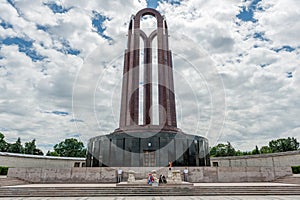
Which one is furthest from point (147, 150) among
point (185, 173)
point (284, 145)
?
point (284, 145)

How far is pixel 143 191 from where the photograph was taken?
11125 mm

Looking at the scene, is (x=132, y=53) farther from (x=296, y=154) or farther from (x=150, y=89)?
(x=296, y=154)

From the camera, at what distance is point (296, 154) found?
22.0 m

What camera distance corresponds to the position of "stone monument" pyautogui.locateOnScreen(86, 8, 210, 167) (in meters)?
18.7

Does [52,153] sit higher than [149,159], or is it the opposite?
[52,153]

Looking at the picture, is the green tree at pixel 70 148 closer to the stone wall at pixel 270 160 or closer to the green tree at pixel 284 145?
the stone wall at pixel 270 160

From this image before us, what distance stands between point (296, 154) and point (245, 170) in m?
10.4

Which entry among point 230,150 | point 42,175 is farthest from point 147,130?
point 230,150

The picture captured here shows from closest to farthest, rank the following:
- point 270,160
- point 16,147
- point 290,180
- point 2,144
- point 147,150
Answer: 1. point 290,180
2. point 147,150
3. point 270,160
4. point 2,144
5. point 16,147

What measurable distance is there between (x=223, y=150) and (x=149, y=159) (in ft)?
157

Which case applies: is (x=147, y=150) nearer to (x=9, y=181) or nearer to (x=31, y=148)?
(x=9, y=181)

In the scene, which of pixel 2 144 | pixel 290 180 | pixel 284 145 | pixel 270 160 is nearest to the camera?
pixel 290 180

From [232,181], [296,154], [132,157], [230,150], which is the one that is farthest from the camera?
[230,150]

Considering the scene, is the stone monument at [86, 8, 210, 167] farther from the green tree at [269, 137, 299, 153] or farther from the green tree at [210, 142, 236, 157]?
the green tree at [269, 137, 299, 153]
